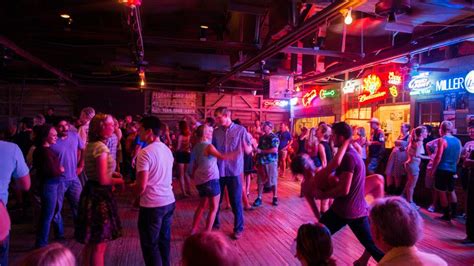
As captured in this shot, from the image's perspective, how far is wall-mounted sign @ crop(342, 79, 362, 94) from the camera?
12016mm

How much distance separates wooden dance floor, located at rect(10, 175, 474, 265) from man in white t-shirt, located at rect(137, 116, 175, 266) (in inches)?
42.8

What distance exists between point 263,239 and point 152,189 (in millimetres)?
2398

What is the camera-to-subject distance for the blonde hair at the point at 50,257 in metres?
1.21

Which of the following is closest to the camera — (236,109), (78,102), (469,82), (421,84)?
(469,82)

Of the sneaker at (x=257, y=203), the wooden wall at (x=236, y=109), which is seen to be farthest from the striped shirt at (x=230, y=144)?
the wooden wall at (x=236, y=109)

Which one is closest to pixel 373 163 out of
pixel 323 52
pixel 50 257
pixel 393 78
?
pixel 393 78

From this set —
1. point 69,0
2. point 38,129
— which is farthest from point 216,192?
point 69,0

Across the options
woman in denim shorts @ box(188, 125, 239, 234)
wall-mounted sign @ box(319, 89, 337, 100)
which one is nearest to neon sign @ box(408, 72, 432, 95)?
wall-mounted sign @ box(319, 89, 337, 100)

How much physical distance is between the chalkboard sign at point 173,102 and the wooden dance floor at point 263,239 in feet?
31.5

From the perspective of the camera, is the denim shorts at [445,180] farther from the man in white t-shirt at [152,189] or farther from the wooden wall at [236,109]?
the wooden wall at [236,109]

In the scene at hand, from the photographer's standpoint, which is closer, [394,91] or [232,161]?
[232,161]

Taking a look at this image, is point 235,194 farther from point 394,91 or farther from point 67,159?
point 394,91

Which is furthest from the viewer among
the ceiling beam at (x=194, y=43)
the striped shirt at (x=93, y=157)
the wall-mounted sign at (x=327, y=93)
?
the wall-mounted sign at (x=327, y=93)

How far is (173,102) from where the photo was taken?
16.2m
